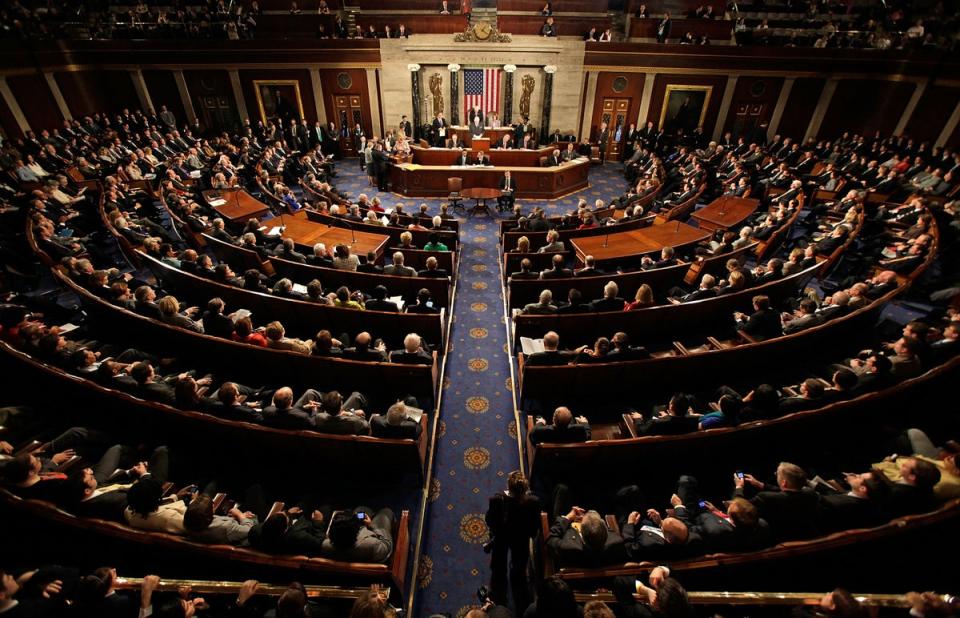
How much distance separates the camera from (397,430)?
3857 millimetres

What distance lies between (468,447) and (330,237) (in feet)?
17.8

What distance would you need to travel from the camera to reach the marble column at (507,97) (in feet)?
52.8

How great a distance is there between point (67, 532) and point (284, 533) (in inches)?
61.2

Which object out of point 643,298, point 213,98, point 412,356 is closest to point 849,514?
point 643,298

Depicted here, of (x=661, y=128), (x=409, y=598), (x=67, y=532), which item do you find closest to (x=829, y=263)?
(x=409, y=598)

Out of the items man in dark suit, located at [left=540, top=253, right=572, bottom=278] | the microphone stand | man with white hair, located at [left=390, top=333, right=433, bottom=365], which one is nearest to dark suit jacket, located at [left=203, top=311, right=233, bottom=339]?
man with white hair, located at [left=390, top=333, right=433, bottom=365]

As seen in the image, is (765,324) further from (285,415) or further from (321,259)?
(321,259)

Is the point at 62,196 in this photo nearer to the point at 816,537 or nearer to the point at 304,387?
the point at 304,387

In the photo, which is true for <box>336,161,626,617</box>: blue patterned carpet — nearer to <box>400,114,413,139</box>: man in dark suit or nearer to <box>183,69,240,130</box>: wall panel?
<box>400,114,413,139</box>: man in dark suit

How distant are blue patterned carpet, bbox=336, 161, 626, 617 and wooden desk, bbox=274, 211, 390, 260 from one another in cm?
174

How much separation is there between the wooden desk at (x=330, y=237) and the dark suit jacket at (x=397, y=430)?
14.7 ft

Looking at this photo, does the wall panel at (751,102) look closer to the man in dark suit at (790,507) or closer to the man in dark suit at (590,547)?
the man in dark suit at (790,507)

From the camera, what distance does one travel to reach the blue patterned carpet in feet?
11.9

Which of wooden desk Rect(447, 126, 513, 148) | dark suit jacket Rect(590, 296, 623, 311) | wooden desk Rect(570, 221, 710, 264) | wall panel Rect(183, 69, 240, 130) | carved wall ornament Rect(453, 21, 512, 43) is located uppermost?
carved wall ornament Rect(453, 21, 512, 43)
